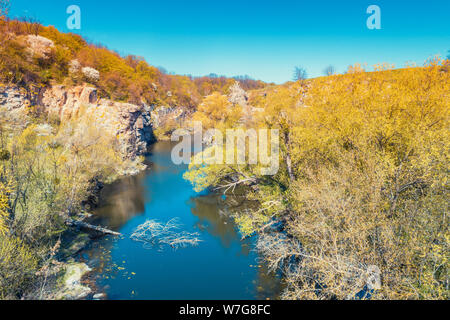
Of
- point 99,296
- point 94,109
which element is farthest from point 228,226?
point 94,109

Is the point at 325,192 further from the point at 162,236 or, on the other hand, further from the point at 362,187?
the point at 162,236

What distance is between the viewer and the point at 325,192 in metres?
10.4

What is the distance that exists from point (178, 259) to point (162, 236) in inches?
118

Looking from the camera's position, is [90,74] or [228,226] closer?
[228,226]

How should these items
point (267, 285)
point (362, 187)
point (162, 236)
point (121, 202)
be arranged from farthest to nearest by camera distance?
point (121, 202) < point (162, 236) < point (267, 285) < point (362, 187)

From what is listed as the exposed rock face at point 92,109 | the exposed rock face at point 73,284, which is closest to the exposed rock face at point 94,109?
the exposed rock face at point 92,109

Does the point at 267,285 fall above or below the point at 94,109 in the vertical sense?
below

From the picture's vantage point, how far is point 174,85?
88.5 meters

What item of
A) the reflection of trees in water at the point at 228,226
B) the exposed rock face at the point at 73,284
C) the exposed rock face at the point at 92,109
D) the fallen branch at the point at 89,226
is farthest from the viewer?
the exposed rock face at the point at 92,109

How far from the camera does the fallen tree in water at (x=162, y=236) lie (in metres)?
15.8

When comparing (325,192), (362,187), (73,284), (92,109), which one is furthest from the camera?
(92,109)

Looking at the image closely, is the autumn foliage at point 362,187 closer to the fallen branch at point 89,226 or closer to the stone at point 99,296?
the stone at point 99,296

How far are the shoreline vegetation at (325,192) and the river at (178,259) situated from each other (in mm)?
1147

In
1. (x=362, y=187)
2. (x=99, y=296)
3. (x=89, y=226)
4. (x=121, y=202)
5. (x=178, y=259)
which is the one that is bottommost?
(x=99, y=296)
